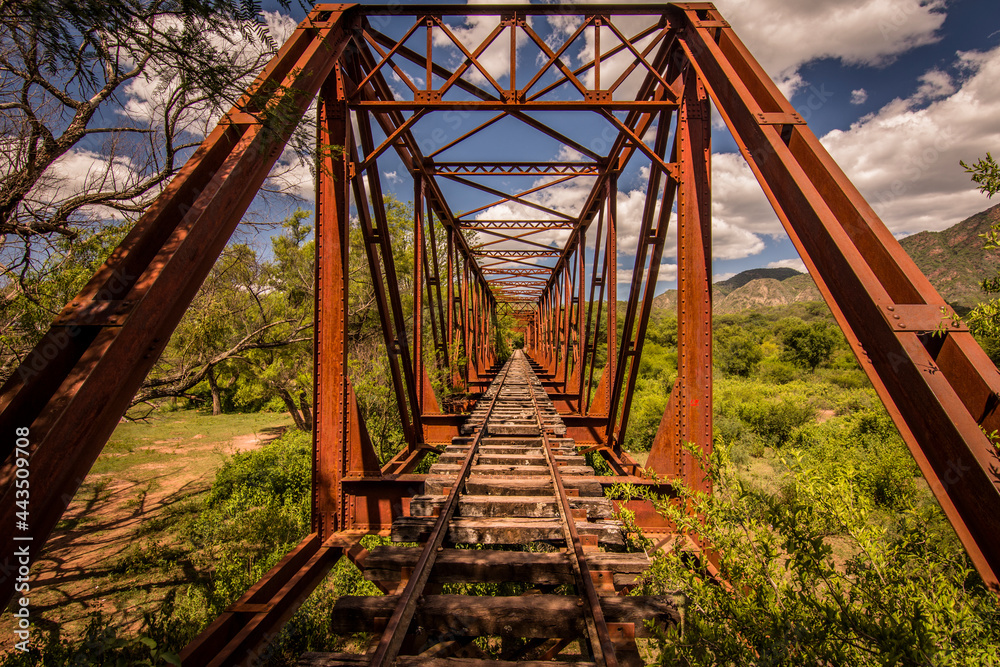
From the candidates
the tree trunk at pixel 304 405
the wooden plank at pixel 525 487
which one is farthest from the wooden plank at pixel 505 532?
the tree trunk at pixel 304 405

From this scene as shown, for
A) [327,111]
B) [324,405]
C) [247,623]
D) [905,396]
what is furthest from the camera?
[327,111]

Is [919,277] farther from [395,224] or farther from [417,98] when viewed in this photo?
[395,224]

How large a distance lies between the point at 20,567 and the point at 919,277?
416cm

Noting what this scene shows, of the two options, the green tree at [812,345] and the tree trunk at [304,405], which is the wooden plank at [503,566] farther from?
the green tree at [812,345]

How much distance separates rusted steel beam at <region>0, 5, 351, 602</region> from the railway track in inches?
59.6

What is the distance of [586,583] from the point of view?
2875 mm

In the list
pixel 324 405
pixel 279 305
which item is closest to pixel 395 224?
pixel 279 305

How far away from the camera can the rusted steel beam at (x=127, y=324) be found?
6.06ft

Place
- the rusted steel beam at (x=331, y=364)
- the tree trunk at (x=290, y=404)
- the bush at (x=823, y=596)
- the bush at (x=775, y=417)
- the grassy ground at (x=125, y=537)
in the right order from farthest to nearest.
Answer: the tree trunk at (x=290, y=404) → the bush at (x=775, y=417) → the grassy ground at (x=125, y=537) → the rusted steel beam at (x=331, y=364) → the bush at (x=823, y=596)

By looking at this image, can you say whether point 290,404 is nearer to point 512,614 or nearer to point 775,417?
point 512,614

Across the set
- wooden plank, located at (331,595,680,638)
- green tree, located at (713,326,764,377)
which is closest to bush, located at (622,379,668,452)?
wooden plank, located at (331,595,680,638)

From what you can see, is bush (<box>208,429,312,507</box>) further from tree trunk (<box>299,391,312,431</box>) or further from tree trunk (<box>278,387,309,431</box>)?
tree trunk (<box>278,387,309,431</box>)

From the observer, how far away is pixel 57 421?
1.85m

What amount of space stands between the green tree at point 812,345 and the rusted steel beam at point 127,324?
34608 mm
